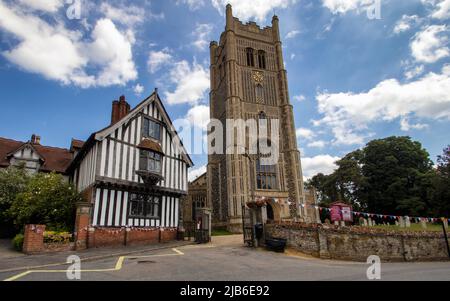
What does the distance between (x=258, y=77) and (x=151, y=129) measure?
83.0 feet

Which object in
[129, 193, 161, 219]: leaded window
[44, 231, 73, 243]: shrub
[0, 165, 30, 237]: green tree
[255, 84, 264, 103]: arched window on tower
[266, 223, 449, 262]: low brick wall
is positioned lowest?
[266, 223, 449, 262]: low brick wall

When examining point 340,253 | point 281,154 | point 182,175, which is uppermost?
point 281,154

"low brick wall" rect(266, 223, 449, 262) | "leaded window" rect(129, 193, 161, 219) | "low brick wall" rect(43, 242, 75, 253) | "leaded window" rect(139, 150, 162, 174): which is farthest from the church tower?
"low brick wall" rect(43, 242, 75, 253)

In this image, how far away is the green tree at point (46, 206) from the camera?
45.3 ft

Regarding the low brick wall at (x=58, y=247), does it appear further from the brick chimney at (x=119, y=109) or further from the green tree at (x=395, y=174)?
the green tree at (x=395, y=174)

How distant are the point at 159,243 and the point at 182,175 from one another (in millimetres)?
5036

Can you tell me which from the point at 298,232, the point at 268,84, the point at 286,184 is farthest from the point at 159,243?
the point at 268,84

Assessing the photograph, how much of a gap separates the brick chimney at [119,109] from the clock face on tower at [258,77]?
23.6 meters

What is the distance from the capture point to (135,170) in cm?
1586

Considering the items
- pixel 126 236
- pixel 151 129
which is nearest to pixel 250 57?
pixel 151 129

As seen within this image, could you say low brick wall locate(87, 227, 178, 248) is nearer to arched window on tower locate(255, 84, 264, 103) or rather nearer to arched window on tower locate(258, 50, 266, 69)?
arched window on tower locate(255, 84, 264, 103)

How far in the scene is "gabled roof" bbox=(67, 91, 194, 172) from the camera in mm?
14797
